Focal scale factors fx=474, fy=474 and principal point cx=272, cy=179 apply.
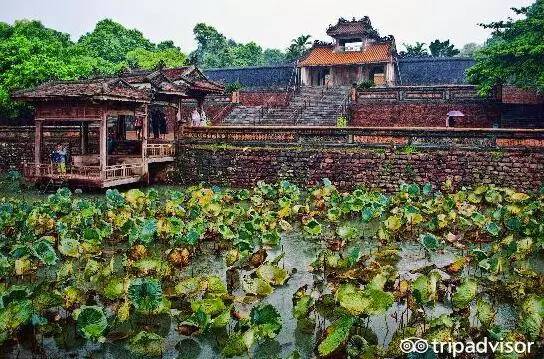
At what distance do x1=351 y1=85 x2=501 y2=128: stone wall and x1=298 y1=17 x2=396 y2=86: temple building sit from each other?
941cm

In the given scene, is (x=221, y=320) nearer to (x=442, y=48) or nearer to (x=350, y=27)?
(x=350, y=27)

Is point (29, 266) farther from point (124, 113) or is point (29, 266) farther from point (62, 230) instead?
point (124, 113)

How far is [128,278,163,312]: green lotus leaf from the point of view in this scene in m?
4.87

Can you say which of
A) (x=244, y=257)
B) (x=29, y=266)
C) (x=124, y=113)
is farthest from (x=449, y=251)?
(x=124, y=113)

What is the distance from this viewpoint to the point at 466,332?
4457 millimetres

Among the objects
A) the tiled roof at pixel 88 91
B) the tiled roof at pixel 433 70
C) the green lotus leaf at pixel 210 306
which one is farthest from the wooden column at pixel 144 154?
the tiled roof at pixel 433 70

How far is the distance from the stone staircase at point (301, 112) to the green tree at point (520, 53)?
22.7 feet

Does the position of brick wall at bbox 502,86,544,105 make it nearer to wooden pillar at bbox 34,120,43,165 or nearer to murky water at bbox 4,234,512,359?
murky water at bbox 4,234,512,359

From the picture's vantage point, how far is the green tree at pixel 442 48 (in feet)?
117

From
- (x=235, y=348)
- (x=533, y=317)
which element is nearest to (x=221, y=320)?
(x=235, y=348)

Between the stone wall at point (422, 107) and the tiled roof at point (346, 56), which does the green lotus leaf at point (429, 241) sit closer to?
the stone wall at point (422, 107)

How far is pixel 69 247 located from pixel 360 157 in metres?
9.31

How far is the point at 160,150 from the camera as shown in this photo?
1595cm

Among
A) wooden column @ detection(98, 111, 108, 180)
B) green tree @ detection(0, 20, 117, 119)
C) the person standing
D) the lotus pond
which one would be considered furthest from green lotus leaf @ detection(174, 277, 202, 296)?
green tree @ detection(0, 20, 117, 119)
